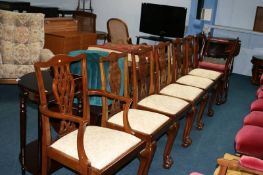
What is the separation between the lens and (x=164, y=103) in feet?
9.31

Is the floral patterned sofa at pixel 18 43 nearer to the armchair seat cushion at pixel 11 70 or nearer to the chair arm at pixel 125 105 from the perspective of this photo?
the armchair seat cushion at pixel 11 70

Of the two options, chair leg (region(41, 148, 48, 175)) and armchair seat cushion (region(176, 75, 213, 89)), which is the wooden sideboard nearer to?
armchair seat cushion (region(176, 75, 213, 89))

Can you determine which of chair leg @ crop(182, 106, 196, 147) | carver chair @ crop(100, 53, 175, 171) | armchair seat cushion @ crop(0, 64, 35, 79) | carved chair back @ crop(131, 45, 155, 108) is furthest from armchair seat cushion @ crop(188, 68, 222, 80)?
armchair seat cushion @ crop(0, 64, 35, 79)

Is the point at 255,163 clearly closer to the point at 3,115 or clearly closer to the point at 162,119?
the point at 162,119

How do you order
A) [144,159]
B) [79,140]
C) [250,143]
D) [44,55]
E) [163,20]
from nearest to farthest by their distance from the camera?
[79,140]
[144,159]
[250,143]
[44,55]
[163,20]

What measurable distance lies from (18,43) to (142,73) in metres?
1.95

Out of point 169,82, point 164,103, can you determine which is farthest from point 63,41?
point 164,103

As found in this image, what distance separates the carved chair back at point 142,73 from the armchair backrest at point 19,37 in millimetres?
1747

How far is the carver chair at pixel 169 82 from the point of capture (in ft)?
10.2

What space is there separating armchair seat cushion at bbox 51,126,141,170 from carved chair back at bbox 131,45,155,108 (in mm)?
656

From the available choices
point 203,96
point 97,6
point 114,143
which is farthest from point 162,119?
point 97,6

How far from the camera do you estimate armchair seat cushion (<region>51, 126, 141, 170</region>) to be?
6.08 ft

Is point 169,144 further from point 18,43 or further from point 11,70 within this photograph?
point 18,43

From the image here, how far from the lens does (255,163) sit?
1425mm
